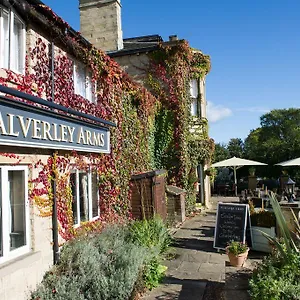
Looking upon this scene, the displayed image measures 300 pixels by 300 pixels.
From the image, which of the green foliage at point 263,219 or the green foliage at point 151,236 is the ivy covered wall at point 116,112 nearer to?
the green foliage at point 151,236

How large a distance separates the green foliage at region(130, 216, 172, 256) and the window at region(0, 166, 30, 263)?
267 centimetres

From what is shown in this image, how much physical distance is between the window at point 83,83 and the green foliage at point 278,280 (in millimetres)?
6186

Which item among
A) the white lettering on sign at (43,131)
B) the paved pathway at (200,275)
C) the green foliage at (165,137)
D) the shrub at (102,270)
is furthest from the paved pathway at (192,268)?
the green foliage at (165,137)

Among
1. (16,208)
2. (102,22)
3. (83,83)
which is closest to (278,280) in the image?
(16,208)

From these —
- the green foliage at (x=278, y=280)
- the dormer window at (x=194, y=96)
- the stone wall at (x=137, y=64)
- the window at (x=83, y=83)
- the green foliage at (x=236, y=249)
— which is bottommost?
the green foliage at (x=236, y=249)

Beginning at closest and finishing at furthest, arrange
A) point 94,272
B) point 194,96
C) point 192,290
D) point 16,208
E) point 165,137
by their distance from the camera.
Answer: point 94,272
point 16,208
point 192,290
point 165,137
point 194,96

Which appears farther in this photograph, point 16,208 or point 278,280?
point 16,208

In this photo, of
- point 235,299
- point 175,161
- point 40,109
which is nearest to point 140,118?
point 175,161

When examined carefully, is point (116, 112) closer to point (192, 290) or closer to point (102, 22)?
point (192, 290)

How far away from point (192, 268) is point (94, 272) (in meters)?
2.86

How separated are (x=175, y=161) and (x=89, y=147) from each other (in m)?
8.55

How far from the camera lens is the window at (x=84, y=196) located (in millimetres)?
7902

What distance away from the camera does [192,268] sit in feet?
25.4

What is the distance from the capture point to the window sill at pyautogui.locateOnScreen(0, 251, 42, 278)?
5.18 m
